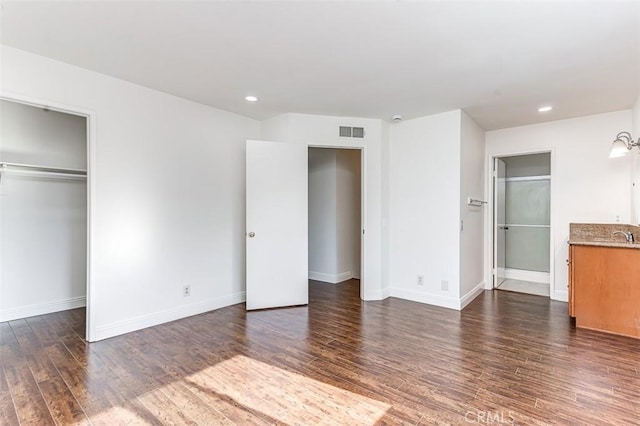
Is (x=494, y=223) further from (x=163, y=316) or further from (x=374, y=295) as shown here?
(x=163, y=316)

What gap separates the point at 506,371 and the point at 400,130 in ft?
10.0

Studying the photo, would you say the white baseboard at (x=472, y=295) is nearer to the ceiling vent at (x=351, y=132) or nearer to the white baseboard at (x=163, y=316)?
the ceiling vent at (x=351, y=132)

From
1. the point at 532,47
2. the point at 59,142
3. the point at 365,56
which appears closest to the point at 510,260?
the point at 532,47

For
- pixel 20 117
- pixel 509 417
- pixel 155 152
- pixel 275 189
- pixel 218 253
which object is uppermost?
pixel 20 117

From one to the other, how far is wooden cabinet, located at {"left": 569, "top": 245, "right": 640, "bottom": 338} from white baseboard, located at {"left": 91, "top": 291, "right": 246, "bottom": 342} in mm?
3758

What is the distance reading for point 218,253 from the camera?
12.7ft

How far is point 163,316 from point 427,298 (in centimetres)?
311

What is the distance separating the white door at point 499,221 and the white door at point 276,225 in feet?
9.77

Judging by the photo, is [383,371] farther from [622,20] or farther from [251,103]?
[251,103]

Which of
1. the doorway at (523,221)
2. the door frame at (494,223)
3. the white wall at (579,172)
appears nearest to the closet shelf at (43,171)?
the door frame at (494,223)

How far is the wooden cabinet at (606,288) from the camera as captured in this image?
299cm

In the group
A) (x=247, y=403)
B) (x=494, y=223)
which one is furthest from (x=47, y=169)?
(x=494, y=223)

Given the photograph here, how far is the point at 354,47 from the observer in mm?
2350

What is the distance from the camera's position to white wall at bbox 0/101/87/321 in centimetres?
341
